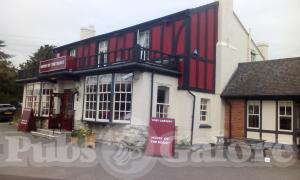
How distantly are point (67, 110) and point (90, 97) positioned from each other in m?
3.40

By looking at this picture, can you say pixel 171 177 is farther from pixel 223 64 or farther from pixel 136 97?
pixel 223 64

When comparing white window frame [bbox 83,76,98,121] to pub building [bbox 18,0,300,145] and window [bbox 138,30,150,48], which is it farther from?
window [bbox 138,30,150,48]

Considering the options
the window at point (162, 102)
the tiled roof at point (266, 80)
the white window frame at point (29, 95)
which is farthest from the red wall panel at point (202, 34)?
the white window frame at point (29, 95)

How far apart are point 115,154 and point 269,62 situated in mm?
10455

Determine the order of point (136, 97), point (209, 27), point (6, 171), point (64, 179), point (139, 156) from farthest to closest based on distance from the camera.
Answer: point (209, 27) → point (136, 97) → point (139, 156) → point (6, 171) → point (64, 179)

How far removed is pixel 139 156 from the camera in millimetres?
11922

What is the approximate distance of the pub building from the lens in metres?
13.8

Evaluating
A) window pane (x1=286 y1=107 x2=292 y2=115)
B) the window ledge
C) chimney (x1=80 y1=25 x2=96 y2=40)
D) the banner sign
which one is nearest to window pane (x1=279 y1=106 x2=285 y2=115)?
window pane (x1=286 y1=107 x2=292 y2=115)

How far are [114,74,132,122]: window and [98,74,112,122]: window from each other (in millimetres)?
485

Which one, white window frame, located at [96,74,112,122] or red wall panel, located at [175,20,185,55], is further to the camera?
red wall panel, located at [175,20,185,55]

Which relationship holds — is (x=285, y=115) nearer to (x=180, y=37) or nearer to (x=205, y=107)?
(x=205, y=107)

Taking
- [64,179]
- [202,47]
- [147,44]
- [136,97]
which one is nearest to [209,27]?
[202,47]

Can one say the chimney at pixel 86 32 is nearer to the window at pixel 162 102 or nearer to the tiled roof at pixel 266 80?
the window at pixel 162 102

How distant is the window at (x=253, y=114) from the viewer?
52.1ft
